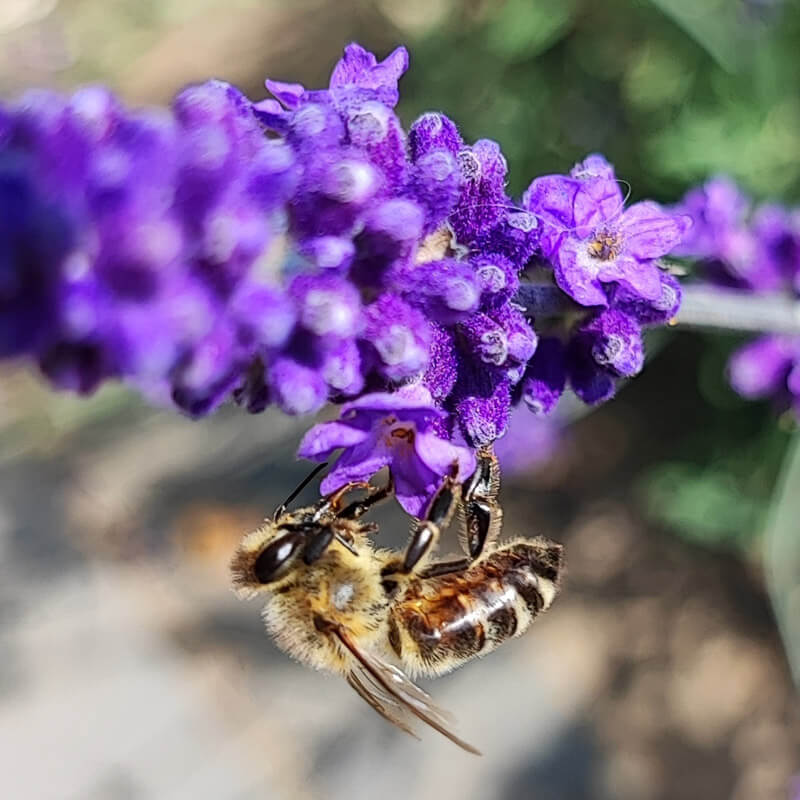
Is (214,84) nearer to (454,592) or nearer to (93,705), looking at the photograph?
(454,592)

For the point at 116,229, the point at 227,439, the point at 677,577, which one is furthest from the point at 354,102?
the point at 227,439

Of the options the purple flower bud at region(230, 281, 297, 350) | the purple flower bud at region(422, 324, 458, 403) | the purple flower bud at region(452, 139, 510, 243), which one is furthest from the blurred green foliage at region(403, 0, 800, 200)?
the purple flower bud at region(230, 281, 297, 350)

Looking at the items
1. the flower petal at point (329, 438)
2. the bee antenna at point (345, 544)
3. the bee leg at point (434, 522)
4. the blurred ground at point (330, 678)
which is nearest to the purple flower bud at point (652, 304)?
the bee leg at point (434, 522)

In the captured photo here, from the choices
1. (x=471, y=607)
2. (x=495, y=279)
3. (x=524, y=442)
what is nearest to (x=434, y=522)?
(x=471, y=607)

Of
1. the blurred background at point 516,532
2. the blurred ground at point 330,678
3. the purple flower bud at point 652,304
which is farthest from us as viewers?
the blurred ground at point 330,678

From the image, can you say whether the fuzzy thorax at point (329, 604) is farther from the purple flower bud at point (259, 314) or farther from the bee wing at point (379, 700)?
the purple flower bud at point (259, 314)

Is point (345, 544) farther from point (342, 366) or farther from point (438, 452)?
point (342, 366)
